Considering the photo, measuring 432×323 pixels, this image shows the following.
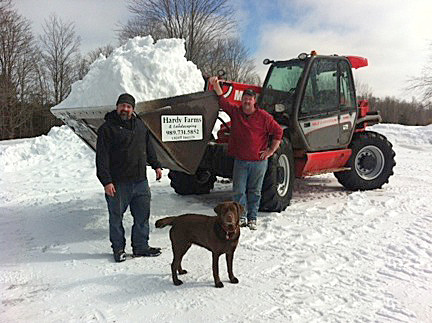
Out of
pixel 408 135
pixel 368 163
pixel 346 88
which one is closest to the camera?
pixel 346 88

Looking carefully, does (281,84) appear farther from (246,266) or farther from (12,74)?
(12,74)

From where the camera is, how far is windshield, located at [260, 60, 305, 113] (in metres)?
6.43

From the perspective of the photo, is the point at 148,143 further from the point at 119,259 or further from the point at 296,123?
the point at 296,123

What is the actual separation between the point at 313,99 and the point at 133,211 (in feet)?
11.5

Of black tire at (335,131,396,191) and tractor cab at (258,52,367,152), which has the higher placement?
tractor cab at (258,52,367,152)

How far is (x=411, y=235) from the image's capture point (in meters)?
4.82

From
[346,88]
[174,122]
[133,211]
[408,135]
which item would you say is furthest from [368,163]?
[408,135]

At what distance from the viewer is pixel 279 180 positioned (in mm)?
5965

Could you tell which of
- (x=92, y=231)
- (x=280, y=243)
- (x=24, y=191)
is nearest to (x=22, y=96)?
(x=24, y=191)

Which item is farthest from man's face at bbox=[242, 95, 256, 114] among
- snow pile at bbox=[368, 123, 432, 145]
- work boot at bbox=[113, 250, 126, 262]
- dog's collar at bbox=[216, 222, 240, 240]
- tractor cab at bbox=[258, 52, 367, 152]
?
snow pile at bbox=[368, 123, 432, 145]

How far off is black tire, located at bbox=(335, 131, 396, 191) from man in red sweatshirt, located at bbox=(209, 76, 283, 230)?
2.79 metres

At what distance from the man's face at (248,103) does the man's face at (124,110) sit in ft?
4.92

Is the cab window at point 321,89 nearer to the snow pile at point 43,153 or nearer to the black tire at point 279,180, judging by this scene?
the black tire at point 279,180

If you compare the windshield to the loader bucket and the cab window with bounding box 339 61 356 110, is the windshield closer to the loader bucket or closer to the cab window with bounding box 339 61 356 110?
the cab window with bounding box 339 61 356 110
